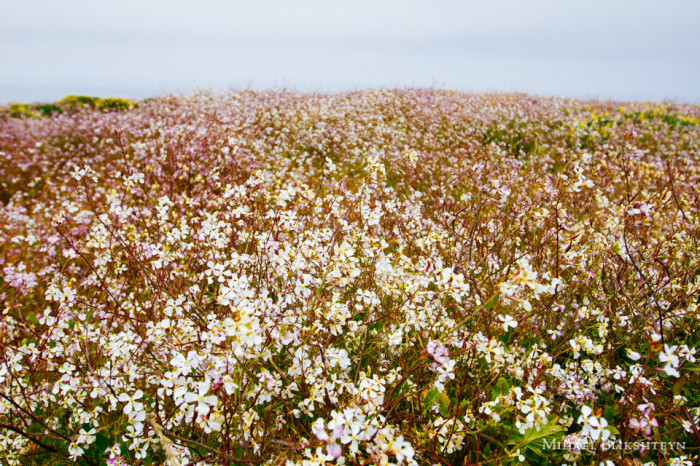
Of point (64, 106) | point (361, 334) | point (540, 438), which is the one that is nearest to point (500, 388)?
point (540, 438)

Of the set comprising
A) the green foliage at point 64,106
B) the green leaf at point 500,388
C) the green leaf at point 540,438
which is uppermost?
the green foliage at point 64,106

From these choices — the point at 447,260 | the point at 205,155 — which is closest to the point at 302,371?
the point at 447,260

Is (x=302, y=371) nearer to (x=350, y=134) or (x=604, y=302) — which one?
(x=604, y=302)

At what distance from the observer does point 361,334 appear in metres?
2.59

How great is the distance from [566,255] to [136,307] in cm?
334

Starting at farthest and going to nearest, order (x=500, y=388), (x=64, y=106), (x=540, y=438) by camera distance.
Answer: (x=64, y=106) < (x=500, y=388) < (x=540, y=438)

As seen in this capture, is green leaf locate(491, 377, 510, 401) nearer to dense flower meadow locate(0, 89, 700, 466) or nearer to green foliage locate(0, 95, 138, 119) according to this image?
dense flower meadow locate(0, 89, 700, 466)

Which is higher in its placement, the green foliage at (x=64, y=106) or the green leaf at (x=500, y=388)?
the green foliage at (x=64, y=106)

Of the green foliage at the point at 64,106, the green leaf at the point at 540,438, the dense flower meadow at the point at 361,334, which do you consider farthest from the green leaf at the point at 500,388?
the green foliage at the point at 64,106

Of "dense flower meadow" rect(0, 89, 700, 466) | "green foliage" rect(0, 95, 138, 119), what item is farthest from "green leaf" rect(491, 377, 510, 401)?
"green foliage" rect(0, 95, 138, 119)

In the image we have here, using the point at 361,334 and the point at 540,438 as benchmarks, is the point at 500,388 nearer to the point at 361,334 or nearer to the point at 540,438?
the point at 540,438

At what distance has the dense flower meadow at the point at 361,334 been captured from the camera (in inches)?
74.1

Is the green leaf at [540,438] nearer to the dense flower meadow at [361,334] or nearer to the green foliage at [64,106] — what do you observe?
the dense flower meadow at [361,334]

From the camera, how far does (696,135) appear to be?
37.7 feet
